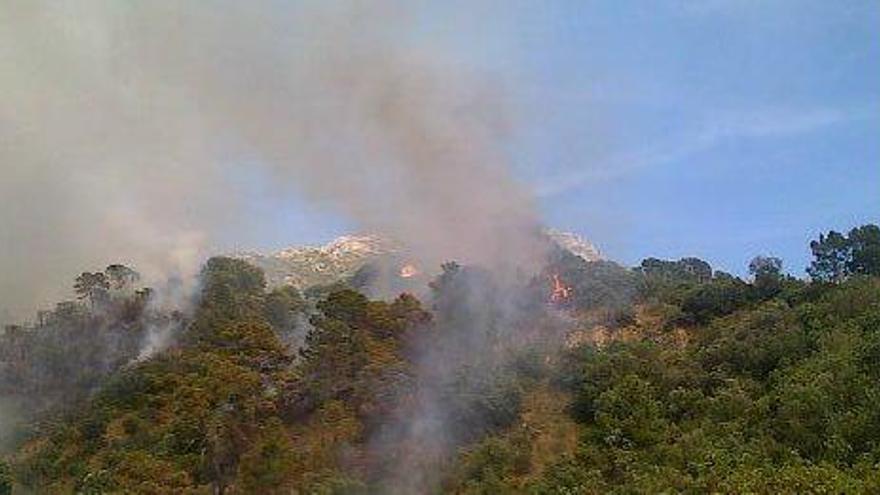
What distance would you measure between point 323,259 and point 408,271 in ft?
314

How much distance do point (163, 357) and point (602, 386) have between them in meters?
29.9

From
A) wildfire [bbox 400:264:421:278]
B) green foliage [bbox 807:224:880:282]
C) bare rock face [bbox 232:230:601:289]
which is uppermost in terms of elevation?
bare rock face [bbox 232:230:601:289]

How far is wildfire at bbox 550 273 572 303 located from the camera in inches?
2625

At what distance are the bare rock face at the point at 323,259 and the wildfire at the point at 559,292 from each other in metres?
88.0

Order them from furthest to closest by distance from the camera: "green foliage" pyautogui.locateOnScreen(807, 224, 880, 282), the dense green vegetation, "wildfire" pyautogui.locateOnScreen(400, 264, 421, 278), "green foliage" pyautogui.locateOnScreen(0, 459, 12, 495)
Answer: "wildfire" pyautogui.locateOnScreen(400, 264, 421, 278), "green foliage" pyautogui.locateOnScreen(807, 224, 880, 282), "green foliage" pyautogui.locateOnScreen(0, 459, 12, 495), the dense green vegetation

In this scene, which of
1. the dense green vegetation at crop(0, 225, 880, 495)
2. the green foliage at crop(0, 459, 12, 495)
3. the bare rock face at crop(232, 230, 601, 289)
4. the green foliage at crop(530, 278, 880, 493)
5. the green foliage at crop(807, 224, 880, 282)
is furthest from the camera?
the bare rock face at crop(232, 230, 601, 289)

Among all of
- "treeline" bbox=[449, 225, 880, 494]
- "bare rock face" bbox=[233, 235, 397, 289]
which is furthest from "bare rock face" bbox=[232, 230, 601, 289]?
"treeline" bbox=[449, 225, 880, 494]

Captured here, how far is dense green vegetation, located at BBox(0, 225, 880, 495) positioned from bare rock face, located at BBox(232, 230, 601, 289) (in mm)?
92727

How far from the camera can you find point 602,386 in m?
47.2

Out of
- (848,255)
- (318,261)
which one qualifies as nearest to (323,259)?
(318,261)

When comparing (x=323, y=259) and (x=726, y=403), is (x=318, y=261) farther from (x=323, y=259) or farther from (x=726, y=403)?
(x=726, y=403)

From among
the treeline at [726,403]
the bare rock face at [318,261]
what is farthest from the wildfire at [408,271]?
the bare rock face at [318,261]

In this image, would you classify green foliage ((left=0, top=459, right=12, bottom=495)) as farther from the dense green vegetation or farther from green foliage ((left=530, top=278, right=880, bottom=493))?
green foliage ((left=530, top=278, right=880, bottom=493))

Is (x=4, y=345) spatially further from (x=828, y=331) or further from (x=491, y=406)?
(x=828, y=331)
